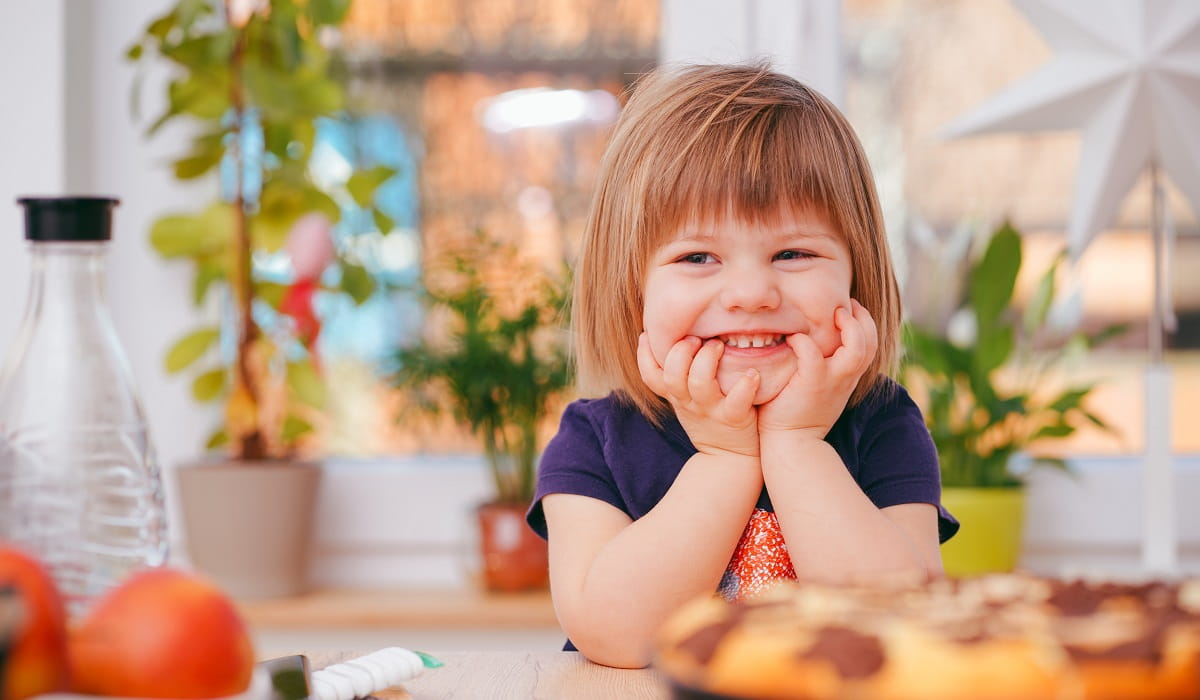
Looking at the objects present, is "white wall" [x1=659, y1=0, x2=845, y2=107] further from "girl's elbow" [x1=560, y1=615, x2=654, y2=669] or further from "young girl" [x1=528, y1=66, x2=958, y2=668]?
"girl's elbow" [x1=560, y1=615, x2=654, y2=669]

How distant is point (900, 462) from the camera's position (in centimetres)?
95

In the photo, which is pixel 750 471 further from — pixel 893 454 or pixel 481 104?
pixel 481 104

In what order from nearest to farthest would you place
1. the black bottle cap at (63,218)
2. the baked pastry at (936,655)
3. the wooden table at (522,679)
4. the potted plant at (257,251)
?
the baked pastry at (936,655) → the black bottle cap at (63,218) → the wooden table at (522,679) → the potted plant at (257,251)

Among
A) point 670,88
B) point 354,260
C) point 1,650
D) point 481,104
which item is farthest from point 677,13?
point 1,650

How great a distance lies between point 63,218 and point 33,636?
0.23 m

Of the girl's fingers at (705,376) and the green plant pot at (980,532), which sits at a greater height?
the girl's fingers at (705,376)

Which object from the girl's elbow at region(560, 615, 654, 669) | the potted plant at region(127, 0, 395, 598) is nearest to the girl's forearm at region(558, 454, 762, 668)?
the girl's elbow at region(560, 615, 654, 669)

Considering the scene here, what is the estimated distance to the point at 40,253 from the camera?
1.88 ft

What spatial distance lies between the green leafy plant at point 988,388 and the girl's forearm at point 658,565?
31.7 inches

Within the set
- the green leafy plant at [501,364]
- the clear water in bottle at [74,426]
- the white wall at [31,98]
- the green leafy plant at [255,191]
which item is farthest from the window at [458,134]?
the clear water in bottle at [74,426]

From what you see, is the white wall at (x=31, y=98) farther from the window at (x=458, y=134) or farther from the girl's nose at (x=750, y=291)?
the girl's nose at (x=750, y=291)

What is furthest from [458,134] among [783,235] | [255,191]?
[783,235]

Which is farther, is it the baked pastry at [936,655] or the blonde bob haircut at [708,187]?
the blonde bob haircut at [708,187]

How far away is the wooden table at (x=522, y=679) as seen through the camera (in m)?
0.67
